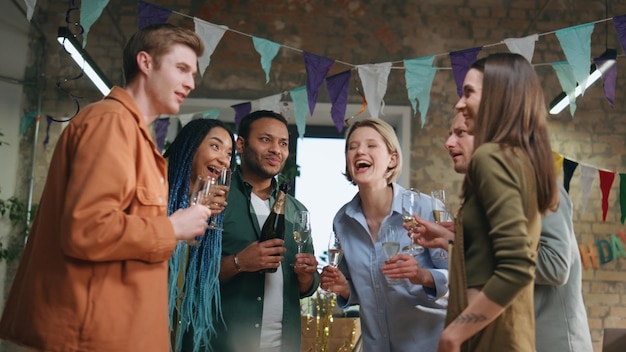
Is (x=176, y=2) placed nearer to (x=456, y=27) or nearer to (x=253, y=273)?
(x=456, y=27)

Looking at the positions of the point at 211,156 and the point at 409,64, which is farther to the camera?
the point at 409,64

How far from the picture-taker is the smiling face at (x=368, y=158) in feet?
8.83

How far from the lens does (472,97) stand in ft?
5.81

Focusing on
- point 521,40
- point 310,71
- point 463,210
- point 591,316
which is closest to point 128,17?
point 310,71

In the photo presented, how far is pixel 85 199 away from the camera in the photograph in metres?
1.56

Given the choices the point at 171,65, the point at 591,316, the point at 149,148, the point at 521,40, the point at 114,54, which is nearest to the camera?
the point at 149,148

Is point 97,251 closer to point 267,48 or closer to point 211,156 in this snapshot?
point 211,156

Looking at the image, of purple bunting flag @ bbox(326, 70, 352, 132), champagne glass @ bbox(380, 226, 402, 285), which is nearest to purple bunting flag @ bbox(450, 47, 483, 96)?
purple bunting flag @ bbox(326, 70, 352, 132)

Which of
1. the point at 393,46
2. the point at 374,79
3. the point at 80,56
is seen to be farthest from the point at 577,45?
the point at 80,56

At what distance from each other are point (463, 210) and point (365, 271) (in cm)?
98

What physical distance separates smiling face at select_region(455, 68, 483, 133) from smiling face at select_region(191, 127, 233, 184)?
1100mm

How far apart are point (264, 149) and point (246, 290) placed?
24.7 inches

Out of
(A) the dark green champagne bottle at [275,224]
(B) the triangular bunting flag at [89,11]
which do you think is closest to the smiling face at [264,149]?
(A) the dark green champagne bottle at [275,224]

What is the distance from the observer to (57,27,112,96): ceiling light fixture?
14.3ft
